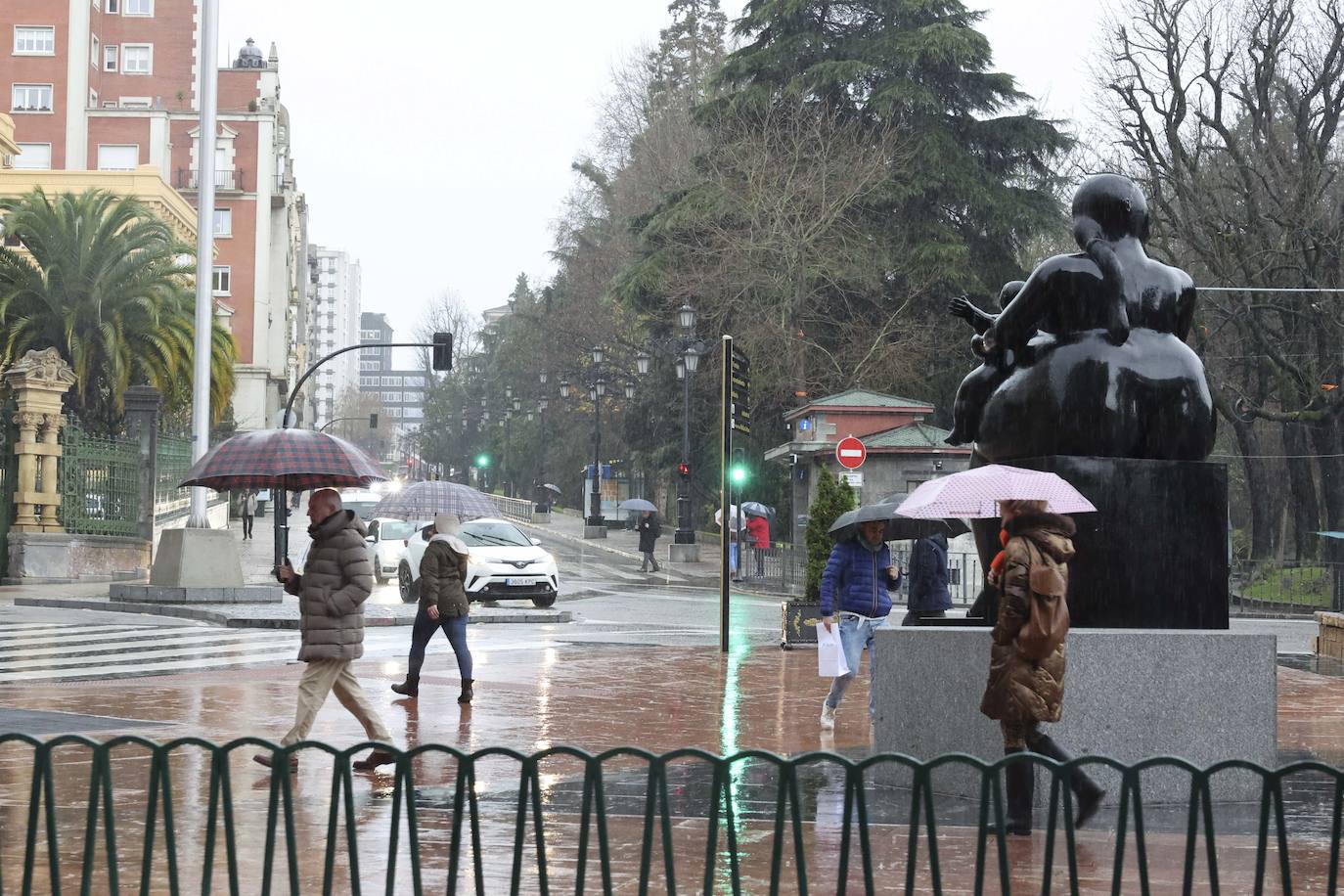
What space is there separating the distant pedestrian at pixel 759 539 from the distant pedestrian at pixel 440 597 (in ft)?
86.0

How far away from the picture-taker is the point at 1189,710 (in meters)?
8.88

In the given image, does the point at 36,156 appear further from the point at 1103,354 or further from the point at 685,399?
the point at 1103,354

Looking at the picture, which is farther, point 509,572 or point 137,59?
point 137,59

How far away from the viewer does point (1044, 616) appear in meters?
7.65

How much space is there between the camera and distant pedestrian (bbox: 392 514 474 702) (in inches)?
547

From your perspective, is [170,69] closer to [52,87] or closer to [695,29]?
[52,87]

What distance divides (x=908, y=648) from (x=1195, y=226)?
96.2 ft

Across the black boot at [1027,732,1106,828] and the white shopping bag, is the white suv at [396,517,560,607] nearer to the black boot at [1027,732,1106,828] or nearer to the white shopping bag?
the white shopping bag

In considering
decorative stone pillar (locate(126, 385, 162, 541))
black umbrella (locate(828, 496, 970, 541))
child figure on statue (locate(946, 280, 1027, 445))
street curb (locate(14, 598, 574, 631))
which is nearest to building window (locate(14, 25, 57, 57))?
decorative stone pillar (locate(126, 385, 162, 541))

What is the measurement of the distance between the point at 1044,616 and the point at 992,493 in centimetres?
79

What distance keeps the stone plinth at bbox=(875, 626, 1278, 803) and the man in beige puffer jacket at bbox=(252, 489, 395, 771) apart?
132 inches

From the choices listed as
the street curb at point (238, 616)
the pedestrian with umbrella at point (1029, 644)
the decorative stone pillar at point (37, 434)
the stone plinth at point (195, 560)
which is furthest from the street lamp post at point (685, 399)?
the pedestrian with umbrella at point (1029, 644)

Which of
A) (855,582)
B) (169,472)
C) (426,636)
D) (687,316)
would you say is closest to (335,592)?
(426,636)

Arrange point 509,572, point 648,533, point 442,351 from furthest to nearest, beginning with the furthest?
point 442,351
point 648,533
point 509,572
